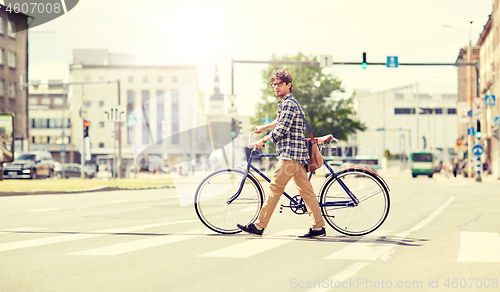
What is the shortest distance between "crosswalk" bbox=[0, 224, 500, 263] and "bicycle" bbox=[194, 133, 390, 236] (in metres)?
0.22

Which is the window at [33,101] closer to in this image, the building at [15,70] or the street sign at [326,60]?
the building at [15,70]

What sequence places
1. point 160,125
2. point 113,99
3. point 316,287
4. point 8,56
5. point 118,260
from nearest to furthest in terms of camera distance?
point 316,287 → point 118,260 → point 160,125 → point 8,56 → point 113,99

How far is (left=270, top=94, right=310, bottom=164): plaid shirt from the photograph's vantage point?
7254mm

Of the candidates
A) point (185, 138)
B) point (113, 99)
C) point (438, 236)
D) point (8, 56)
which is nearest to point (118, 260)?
point (185, 138)

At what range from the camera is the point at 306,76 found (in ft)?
198

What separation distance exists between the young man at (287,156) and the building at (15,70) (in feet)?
→ 165

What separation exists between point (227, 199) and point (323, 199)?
1.16m

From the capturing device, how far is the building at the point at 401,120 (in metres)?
111

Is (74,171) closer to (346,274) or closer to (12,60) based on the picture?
(12,60)

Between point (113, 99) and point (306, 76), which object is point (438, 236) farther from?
point (113, 99)

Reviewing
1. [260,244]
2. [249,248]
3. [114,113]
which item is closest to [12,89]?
[114,113]

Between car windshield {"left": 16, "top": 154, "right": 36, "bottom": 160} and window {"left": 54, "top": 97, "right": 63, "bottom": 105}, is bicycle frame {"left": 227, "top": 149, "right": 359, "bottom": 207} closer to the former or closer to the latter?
car windshield {"left": 16, "top": 154, "right": 36, "bottom": 160}

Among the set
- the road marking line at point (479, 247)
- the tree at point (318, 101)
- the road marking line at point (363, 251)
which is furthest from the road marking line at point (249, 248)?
the tree at point (318, 101)

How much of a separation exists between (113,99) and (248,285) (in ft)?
319
